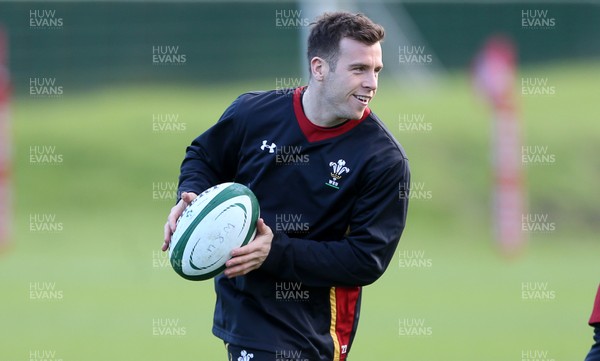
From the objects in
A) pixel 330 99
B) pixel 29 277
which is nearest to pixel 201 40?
pixel 29 277

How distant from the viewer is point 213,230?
4430mm

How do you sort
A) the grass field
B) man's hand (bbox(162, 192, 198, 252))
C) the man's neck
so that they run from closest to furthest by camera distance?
man's hand (bbox(162, 192, 198, 252))
the man's neck
the grass field

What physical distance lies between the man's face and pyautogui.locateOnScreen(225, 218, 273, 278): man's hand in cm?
65

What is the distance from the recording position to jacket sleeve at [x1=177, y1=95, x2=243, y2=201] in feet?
16.4

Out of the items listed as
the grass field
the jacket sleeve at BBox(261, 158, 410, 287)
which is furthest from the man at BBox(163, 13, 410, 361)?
the grass field

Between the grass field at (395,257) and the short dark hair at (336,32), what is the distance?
381 centimetres

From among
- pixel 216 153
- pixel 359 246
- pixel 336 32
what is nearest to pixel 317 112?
pixel 336 32

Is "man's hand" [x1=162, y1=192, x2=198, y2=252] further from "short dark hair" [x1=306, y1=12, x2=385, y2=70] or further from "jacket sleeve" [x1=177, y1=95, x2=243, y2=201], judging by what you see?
"short dark hair" [x1=306, y1=12, x2=385, y2=70]

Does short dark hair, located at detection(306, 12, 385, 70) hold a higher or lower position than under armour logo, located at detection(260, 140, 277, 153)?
higher

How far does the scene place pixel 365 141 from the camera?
15.7ft

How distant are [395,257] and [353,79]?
815 cm

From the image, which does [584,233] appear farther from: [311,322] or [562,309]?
[311,322]

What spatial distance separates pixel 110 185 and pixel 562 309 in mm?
7132

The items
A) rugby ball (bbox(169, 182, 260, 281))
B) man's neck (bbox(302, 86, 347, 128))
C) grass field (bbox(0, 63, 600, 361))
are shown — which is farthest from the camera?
grass field (bbox(0, 63, 600, 361))
